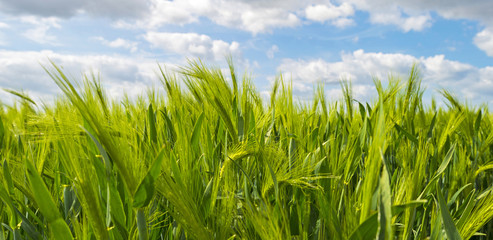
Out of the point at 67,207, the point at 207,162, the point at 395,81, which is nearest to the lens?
the point at 67,207

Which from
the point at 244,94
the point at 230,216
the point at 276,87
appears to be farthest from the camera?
the point at 276,87

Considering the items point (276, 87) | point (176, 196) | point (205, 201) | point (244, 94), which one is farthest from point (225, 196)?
point (276, 87)

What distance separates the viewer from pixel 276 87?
1.43m

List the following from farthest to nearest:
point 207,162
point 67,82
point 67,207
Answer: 1. point 207,162
2. point 67,207
3. point 67,82

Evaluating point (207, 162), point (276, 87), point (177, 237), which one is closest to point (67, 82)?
point (177, 237)

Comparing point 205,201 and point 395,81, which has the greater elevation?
point 395,81

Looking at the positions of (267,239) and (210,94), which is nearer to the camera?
(267,239)

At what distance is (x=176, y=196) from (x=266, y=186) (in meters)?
0.21

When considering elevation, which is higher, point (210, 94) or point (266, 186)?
point (210, 94)

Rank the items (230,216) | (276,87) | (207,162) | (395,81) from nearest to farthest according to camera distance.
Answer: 1. (230,216)
2. (207,162)
3. (276,87)
4. (395,81)

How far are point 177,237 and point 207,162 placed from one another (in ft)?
0.78

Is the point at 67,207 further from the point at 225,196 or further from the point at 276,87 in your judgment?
the point at 276,87

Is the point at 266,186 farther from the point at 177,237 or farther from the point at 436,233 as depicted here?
the point at 436,233

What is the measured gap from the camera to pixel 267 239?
0.55 m
